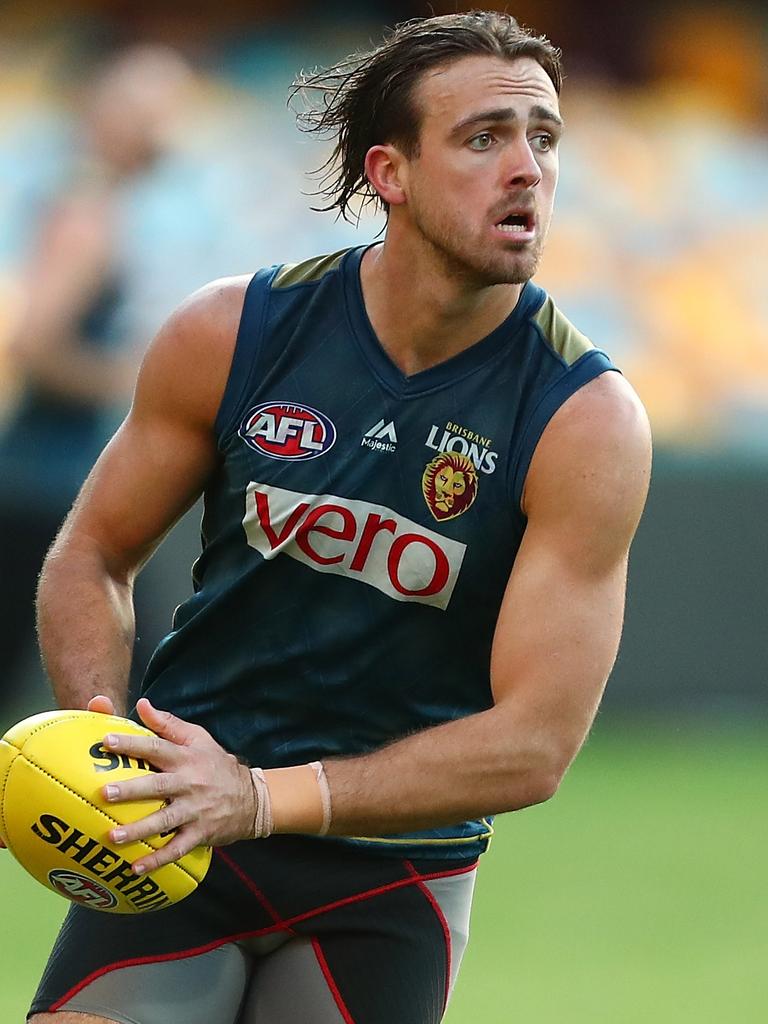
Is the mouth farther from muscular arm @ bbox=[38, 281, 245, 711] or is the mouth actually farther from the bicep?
muscular arm @ bbox=[38, 281, 245, 711]

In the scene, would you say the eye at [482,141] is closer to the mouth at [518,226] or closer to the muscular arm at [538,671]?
the mouth at [518,226]

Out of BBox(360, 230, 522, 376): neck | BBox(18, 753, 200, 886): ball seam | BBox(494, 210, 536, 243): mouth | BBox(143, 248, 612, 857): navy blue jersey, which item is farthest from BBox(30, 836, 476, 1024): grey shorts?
BBox(494, 210, 536, 243): mouth

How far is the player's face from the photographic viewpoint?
3844 mm

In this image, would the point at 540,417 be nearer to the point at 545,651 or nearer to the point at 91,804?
the point at 545,651

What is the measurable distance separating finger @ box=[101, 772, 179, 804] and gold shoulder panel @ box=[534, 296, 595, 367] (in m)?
1.20

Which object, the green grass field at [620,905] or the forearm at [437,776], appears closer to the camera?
the forearm at [437,776]

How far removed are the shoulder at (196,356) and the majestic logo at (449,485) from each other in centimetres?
48

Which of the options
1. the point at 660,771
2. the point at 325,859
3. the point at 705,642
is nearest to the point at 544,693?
the point at 325,859

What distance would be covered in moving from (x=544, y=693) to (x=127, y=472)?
1055 mm

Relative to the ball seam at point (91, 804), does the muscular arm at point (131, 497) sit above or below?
above

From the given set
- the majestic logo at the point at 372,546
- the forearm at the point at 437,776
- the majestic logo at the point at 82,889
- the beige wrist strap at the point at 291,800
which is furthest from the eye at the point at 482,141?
the majestic logo at the point at 82,889

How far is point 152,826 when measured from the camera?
3.27m

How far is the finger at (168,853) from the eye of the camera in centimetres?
330

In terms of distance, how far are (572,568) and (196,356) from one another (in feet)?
3.00
